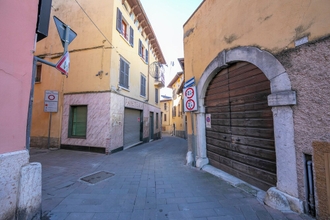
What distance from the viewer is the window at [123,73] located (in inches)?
329

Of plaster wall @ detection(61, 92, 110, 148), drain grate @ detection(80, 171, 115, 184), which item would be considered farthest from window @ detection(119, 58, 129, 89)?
drain grate @ detection(80, 171, 115, 184)

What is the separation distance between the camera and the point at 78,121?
25.4 feet

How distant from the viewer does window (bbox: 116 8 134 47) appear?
8.09m

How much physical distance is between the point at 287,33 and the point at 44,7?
418cm

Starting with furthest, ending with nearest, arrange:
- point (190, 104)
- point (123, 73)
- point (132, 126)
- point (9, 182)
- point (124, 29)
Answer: point (132, 126)
point (124, 29)
point (123, 73)
point (190, 104)
point (9, 182)

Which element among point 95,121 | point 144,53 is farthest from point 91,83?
point 144,53

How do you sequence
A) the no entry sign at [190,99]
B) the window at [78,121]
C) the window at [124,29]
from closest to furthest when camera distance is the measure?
the no entry sign at [190,99] < the window at [78,121] < the window at [124,29]

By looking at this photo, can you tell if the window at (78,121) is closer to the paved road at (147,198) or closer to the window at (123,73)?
the window at (123,73)

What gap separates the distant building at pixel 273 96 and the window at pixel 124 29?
211 inches

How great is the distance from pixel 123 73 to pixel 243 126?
23.2 ft

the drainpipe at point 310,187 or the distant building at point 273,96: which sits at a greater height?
the distant building at point 273,96

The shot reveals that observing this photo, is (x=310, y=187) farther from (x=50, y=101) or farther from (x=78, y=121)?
(x=50, y=101)

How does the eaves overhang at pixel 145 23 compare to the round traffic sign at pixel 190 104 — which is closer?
the round traffic sign at pixel 190 104

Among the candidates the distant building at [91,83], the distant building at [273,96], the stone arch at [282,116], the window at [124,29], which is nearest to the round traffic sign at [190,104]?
the distant building at [273,96]
